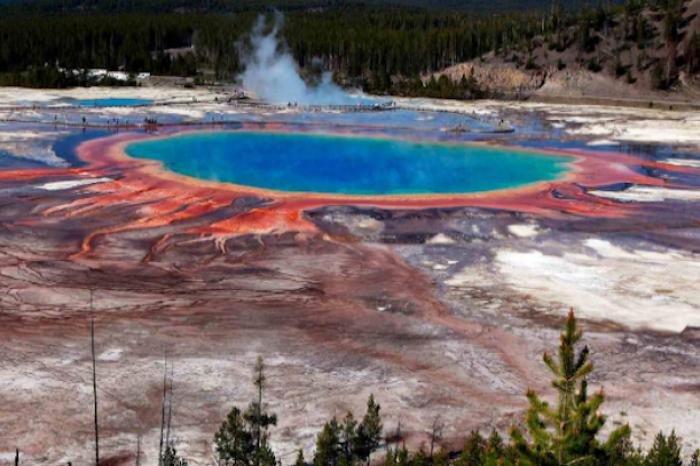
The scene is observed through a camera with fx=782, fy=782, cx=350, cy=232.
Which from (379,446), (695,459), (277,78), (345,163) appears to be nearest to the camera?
(695,459)

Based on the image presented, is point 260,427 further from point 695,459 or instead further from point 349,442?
point 695,459

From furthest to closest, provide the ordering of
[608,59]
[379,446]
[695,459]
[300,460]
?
[608,59]
[379,446]
[695,459]
[300,460]

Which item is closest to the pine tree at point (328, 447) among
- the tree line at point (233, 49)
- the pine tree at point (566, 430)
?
the pine tree at point (566, 430)

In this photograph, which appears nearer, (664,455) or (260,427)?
(664,455)

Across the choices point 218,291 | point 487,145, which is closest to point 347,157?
point 487,145

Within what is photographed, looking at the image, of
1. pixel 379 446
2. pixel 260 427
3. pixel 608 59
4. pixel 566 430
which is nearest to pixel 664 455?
pixel 379 446

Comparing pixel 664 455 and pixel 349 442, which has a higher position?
pixel 664 455

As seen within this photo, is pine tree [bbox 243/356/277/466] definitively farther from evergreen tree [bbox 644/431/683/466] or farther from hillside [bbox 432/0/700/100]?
hillside [bbox 432/0/700/100]
